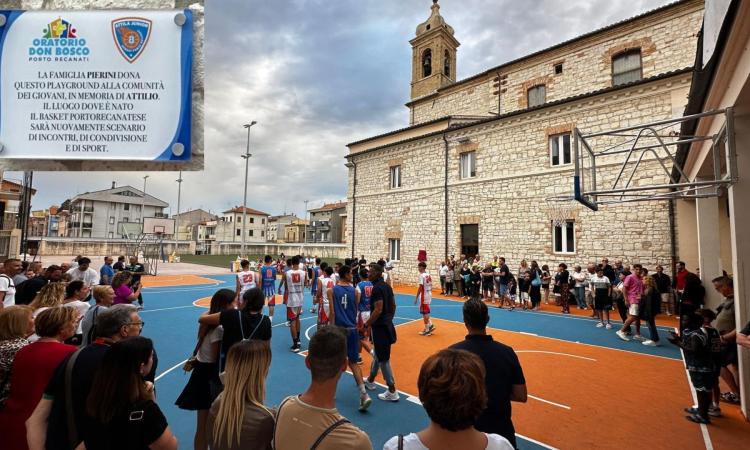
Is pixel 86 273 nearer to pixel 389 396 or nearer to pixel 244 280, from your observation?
pixel 244 280

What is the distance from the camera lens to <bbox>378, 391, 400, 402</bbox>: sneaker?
5.19m

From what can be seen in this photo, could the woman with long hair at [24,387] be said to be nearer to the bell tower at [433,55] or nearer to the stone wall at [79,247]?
the bell tower at [433,55]

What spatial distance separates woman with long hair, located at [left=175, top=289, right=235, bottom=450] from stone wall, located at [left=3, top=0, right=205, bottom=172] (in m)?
2.40

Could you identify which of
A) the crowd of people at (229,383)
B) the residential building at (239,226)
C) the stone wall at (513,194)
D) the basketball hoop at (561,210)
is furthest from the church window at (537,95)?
the residential building at (239,226)

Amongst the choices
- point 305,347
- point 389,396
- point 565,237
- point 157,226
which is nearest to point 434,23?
point 565,237

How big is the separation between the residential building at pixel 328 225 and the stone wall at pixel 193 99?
6013cm

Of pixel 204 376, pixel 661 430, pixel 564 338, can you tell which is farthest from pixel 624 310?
pixel 204 376

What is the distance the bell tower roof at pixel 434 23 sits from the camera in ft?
85.4

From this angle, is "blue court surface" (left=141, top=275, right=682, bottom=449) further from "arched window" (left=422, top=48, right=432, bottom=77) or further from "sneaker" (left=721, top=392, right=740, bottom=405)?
"arched window" (left=422, top=48, right=432, bottom=77)

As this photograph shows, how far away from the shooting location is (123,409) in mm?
1689

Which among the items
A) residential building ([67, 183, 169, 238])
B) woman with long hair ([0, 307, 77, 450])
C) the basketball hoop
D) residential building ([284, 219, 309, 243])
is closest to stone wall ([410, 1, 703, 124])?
the basketball hoop

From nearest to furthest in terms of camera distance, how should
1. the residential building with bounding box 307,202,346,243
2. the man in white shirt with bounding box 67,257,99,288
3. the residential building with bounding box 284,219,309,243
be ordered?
1. the man in white shirt with bounding box 67,257,99,288
2. the residential building with bounding box 307,202,346,243
3. the residential building with bounding box 284,219,309,243

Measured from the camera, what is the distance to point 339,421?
5.42 ft

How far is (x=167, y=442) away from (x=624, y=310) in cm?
1177
